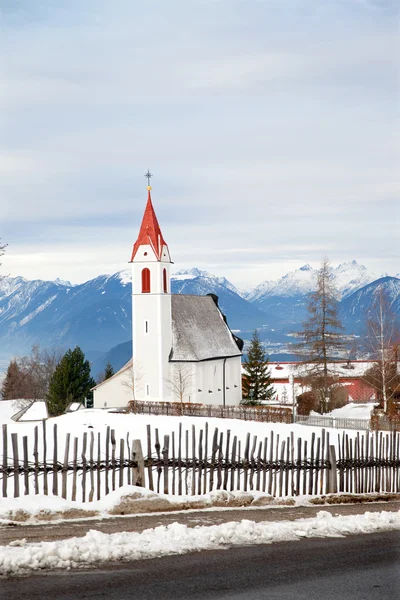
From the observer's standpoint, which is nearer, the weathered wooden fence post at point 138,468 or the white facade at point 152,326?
the weathered wooden fence post at point 138,468

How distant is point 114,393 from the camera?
7431cm

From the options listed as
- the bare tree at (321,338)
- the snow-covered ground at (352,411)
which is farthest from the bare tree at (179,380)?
the bare tree at (321,338)

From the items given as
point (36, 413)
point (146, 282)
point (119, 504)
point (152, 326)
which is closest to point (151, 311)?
point (152, 326)

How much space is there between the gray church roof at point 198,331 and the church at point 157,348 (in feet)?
0.36

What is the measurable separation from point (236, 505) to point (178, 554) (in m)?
6.06

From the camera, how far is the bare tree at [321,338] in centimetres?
5781

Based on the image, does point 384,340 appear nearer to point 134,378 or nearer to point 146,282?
point 134,378

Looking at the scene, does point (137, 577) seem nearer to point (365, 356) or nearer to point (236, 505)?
point (236, 505)

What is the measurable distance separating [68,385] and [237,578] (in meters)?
74.5

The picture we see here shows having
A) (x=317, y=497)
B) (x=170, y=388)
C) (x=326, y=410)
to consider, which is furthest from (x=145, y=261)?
(x=317, y=497)

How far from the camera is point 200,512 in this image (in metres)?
15.1

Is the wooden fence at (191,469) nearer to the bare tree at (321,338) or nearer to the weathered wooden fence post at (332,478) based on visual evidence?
the weathered wooden fence post at (332,478)

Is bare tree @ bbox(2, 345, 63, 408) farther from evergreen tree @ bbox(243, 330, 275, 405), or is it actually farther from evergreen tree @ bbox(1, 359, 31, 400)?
evergreen tree @ bbox(243, 330, 275, 405)

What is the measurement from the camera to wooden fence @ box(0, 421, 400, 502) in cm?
1538
